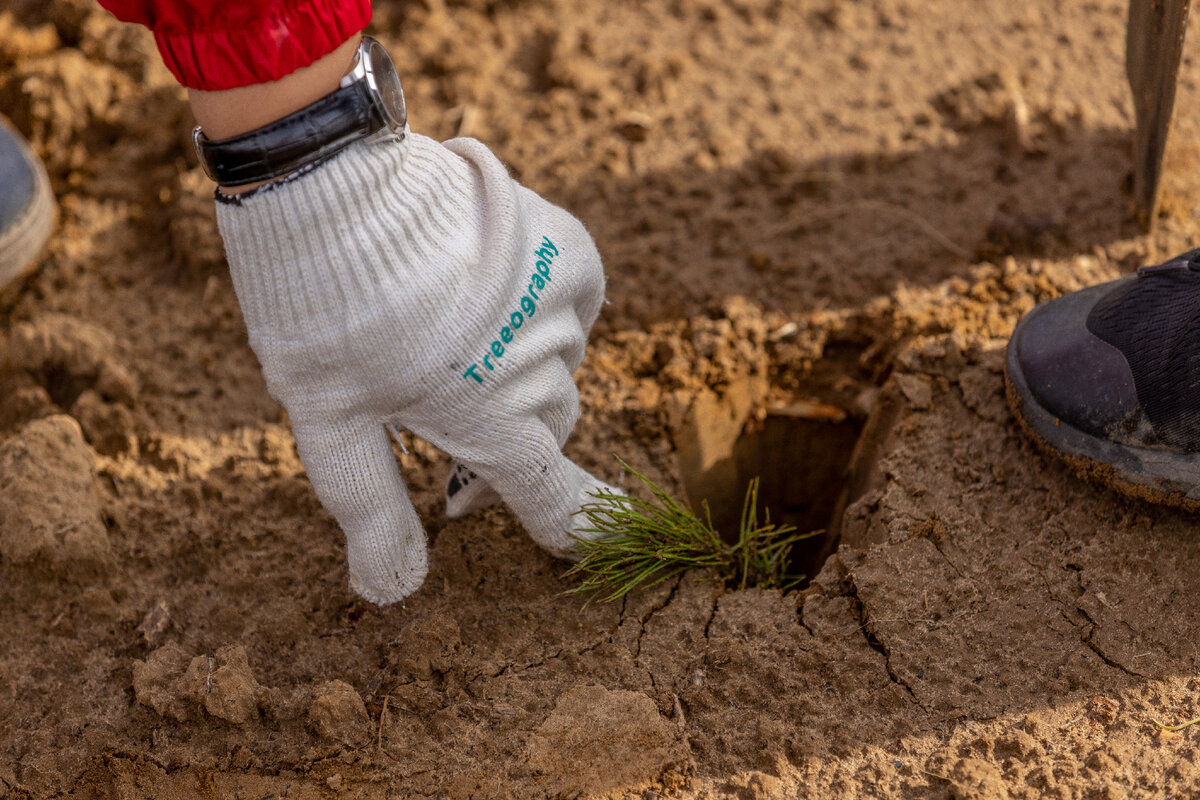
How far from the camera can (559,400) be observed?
1.81 metres

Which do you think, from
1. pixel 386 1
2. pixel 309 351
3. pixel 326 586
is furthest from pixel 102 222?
pixel 309 351

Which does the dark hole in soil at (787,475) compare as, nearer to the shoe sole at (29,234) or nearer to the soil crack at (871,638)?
the soil crack at (871,638)

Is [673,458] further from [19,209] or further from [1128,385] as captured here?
[19,209]

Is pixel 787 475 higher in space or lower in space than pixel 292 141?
lower

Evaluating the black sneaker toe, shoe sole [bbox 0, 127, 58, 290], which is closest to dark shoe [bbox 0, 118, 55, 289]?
shoe sole [bbox 0, 127, 58, 290]

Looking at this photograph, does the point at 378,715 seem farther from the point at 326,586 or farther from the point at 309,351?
the point at 309,351

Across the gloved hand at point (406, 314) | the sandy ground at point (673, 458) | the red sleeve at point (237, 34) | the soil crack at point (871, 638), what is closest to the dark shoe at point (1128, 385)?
the sandy ground at point (673, 458)

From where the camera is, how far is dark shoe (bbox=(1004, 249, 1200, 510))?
1.92m

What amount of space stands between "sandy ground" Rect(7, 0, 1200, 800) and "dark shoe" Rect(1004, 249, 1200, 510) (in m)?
0.14

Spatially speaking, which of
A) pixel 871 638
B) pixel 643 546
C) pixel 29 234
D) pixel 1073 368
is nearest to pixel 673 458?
pixel 643 546

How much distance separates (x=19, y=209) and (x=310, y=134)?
70.4 inches

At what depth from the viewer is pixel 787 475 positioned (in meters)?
2.76

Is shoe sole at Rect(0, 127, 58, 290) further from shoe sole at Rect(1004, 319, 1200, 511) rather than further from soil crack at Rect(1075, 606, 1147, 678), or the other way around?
soil crack at Rect(1075, 606, 1147, 678)

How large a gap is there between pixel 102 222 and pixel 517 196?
2007 mm
